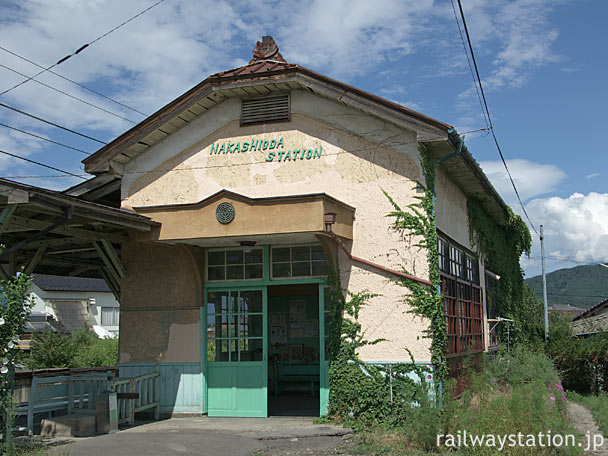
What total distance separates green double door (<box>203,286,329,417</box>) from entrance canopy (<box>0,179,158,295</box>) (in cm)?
211

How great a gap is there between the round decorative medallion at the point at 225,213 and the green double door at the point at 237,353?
191cm

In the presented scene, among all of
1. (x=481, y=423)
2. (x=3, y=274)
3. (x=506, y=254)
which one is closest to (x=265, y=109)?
(x=3, y=274)

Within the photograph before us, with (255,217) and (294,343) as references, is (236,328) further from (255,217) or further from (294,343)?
(294,343)

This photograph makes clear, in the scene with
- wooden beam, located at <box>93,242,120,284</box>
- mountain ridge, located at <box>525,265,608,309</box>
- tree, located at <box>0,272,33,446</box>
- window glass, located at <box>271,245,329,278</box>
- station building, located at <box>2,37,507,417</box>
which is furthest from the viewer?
mountain ridge, located at <box>525,265,608,309</box>

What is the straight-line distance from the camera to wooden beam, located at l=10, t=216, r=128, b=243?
32.1 feet

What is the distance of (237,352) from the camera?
1168 centimetres

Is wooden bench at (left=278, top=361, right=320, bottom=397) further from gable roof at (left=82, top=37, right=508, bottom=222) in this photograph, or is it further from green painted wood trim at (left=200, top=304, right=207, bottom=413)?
gable roof at (left=82, top=37, right=508, bottom=222)

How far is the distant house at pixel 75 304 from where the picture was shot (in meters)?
37.4

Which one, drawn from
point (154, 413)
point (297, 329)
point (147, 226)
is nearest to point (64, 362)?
point (297, 329)

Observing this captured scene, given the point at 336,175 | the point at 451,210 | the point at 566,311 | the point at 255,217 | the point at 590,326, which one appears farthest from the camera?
the point at 566,311

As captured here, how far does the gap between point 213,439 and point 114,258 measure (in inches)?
163

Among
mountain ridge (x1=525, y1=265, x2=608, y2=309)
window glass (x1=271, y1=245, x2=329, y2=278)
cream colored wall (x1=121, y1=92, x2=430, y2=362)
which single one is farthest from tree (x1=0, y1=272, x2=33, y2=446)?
mountain ridge (x1=525, y1=265, x2=608, y2=309)

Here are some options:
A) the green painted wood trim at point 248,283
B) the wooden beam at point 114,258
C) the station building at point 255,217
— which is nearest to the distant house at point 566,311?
the station building at point 255,217

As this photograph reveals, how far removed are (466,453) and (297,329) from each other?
954 centimetres
